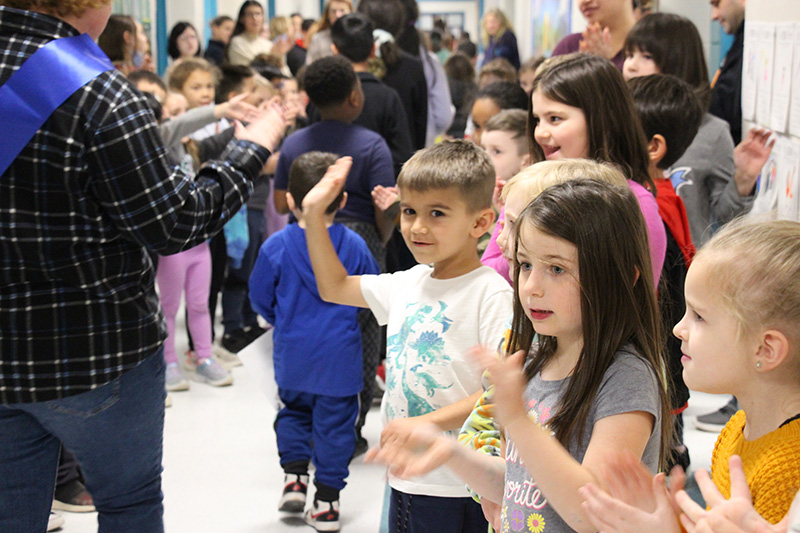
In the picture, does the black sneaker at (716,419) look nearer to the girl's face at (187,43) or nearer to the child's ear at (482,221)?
the child's ear at (482,221)

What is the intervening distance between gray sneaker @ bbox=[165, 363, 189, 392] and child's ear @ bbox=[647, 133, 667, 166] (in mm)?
2832

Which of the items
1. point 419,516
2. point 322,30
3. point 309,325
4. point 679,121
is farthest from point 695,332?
point 322,30

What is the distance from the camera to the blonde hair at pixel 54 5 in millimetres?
1714

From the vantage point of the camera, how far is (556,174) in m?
1.62

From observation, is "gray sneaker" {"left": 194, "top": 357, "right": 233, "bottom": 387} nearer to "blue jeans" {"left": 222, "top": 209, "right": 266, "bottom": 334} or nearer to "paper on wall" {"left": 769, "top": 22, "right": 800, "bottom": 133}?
"blue jeans" {"left": 222, "top": 209, "right": 266, "bottom": 334}

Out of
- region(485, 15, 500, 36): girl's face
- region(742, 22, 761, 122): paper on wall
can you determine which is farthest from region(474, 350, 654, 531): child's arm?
region(485, 15, 500, 36): girl's face

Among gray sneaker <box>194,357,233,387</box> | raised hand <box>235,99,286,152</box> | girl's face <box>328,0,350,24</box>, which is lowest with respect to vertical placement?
gray sneaker <box>194,357,233,387</box>

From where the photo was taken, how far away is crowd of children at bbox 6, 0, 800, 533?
1.13 m

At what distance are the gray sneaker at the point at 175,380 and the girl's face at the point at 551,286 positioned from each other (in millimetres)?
3308

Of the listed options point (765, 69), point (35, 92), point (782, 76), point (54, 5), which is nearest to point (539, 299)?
point (35, 92)

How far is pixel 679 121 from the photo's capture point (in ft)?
7.96

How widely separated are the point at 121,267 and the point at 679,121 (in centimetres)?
160

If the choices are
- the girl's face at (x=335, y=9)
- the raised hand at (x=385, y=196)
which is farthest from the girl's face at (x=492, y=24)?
the raised hand at (x=385, y=196)

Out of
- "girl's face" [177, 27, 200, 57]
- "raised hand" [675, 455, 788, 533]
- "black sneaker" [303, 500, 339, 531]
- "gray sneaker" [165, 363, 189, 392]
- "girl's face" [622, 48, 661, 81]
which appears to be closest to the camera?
"raised hand" [675, 455, 788, 533]
